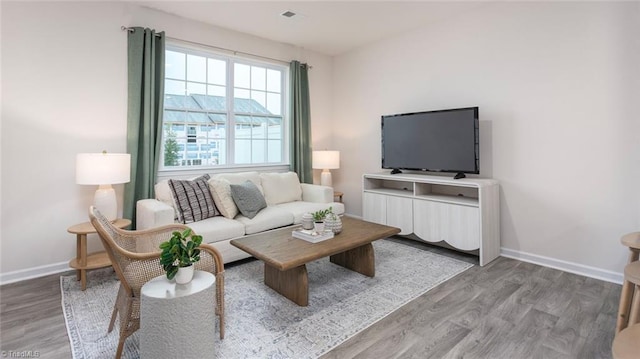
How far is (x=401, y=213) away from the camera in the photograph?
12.4 ft

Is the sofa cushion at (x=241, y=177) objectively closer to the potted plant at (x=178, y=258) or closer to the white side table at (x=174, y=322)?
the potted plant at (x=178, y=258)

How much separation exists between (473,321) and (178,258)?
1880 mm

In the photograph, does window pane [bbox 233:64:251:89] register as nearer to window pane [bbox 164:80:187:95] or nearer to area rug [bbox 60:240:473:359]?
window pane [bbox 164:80:187:95]

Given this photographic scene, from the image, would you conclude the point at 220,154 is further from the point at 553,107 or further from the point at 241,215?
the point at 553,107

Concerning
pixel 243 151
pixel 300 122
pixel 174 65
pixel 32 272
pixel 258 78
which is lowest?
pixel 32 272

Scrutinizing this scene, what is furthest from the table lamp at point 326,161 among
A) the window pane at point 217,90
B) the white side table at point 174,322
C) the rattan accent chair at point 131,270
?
the white side table at point 174,322

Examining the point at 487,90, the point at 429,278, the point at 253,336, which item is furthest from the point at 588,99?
the point at 253,336

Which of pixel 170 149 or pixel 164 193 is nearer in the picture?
pixel 164 193

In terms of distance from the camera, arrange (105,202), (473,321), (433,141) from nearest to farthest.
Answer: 1. (473,321)
2. (105,202)
3. (433,141)

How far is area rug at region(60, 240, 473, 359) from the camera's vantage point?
1.84 metres

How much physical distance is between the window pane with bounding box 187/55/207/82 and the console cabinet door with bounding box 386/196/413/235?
2788 mm

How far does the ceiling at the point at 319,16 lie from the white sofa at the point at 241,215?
1857mm

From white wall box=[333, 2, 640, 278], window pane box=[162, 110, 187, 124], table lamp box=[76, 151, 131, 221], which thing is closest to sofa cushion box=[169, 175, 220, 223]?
table lamp box=[76, 151, 131, 221]

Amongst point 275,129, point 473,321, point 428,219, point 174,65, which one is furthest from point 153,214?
point 428,219
